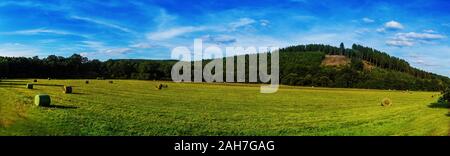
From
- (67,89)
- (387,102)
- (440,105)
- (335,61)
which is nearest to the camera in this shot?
(440,105)

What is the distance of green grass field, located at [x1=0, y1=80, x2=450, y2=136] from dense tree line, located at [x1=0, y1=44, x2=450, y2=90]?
54 cm

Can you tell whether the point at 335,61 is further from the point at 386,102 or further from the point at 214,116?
the point at 214,116

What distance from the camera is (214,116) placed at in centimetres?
1233

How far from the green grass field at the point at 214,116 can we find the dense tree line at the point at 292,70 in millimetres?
540

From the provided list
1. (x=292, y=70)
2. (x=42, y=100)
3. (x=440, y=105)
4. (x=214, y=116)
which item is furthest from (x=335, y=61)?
(x=42, y=100)

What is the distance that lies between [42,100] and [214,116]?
480 cm

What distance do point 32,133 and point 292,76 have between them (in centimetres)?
884

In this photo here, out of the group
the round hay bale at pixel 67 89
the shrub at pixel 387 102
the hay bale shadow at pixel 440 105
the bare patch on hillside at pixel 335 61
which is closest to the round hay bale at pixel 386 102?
the shrub at pixel 387 102

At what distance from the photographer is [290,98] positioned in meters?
16.6

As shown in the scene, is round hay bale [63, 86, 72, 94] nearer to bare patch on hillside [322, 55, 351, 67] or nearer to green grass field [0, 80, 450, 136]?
green grass field [0, 80, 450, 136]

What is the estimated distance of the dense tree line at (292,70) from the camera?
529 inches

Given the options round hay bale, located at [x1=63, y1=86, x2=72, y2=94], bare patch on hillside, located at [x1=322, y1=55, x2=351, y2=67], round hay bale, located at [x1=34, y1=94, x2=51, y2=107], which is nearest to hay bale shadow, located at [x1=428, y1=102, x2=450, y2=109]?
bare patch on hillside, located at [x1=322, y1=55, x2=351, y2=67]

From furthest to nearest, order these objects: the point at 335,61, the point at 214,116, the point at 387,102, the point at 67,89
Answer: the point at 335,61 → the point at 67,89 → the point at 387,102 → the point at 214,116

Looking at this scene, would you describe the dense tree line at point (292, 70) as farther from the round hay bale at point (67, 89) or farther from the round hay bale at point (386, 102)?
the round hay bale at point (386, 102)
